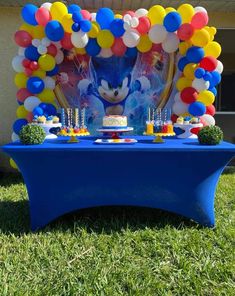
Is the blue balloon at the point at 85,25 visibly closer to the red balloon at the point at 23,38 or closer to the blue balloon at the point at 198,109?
the red balloon at the point at 23,38

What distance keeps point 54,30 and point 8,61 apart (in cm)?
168

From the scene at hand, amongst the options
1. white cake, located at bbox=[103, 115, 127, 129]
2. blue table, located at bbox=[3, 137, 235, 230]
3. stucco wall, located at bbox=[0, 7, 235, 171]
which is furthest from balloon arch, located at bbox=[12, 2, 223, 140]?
blue table, located at bbox=[3, 137, 235, 230]

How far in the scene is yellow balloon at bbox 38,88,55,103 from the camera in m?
4.56

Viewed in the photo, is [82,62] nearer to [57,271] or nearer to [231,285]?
[57,271]

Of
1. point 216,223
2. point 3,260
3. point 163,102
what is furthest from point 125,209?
point 163,102

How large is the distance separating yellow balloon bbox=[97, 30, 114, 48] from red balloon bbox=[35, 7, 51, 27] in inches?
28.8

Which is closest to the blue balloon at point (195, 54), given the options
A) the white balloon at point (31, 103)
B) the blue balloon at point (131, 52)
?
the blue balloon at point (131, 52)

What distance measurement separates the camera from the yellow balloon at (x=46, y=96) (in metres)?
4.56

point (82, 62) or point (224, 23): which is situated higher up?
point (224, 23)

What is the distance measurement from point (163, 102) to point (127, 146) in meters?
2.30

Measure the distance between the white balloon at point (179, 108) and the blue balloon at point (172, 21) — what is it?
1.02 m

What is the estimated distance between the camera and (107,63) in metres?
4.83

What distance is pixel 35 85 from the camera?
437cm

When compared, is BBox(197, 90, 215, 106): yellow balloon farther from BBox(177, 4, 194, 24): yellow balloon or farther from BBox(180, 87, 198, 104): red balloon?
BBox(177, 4, 194, 24): yellow balloon
